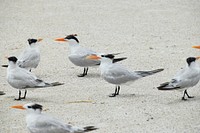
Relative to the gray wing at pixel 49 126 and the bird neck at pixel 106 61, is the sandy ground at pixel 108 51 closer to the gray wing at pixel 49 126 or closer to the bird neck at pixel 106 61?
the bird neck at pixel 106 61

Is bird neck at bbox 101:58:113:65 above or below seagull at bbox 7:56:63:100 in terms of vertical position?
above

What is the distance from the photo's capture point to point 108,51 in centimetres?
927

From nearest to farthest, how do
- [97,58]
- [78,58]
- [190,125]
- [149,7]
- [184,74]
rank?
1. [190,125]
2. [184,74]
3. [97,58]
4. [78,58]
5. [149,7]

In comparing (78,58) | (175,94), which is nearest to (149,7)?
(78,58)

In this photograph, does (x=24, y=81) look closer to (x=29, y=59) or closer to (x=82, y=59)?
(x=29, y=59)

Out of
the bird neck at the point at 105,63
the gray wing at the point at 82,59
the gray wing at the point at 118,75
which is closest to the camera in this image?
the gray wing at the point at 118,75

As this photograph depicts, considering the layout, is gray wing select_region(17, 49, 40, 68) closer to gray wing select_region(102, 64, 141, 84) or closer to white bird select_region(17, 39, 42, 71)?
white bird select_region(17, 39, 42, 71)

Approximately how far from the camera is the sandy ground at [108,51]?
250 inches

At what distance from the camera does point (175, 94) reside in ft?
24.0

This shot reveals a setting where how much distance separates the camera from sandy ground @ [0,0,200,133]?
6.34 meters

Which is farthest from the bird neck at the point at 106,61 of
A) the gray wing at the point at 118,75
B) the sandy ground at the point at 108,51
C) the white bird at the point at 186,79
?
the white bird at the point at 186,79

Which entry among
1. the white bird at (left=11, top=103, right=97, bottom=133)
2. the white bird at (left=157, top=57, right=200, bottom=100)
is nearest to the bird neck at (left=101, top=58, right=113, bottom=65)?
the white bird at (left=157, top=57, right=200, bottom=100)

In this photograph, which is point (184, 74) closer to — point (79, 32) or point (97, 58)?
point (97, 58)

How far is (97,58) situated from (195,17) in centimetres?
408
